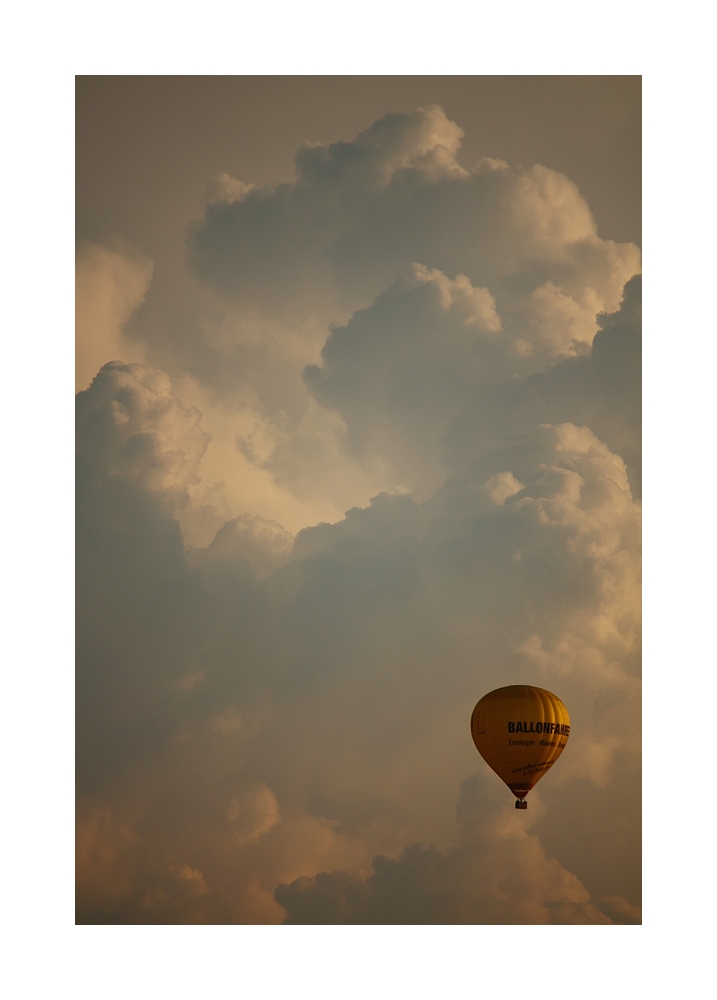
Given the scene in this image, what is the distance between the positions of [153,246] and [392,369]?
6.63 m

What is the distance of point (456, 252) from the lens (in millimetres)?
23406

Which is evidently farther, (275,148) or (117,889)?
(275,148)

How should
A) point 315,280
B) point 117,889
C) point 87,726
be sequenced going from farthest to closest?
point 315,280
point 87,726
point 117,889

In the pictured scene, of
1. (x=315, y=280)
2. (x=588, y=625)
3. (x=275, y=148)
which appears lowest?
(x=588, y=625)

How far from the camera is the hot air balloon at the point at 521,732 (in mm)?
17531

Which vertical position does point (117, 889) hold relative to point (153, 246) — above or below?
below

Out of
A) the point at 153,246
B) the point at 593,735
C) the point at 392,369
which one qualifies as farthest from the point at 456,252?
the point at 593,735

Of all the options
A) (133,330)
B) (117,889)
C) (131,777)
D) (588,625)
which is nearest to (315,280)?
(133,330)

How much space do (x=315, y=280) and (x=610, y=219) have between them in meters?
7.48

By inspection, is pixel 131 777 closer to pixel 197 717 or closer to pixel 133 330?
pixel 197 717

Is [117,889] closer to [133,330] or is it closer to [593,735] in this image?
[593,735]

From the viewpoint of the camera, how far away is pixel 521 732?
1755 cm

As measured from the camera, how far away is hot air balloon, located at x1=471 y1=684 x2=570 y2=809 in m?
17.5

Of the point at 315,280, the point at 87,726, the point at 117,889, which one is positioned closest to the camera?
the point at 117,889
